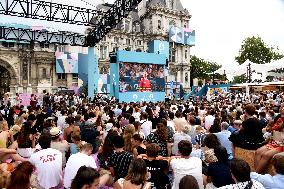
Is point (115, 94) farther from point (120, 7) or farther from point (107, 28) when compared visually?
point (120, 7)

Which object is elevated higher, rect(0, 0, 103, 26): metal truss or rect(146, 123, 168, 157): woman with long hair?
rect(0, 0, 103, 26): metal truss

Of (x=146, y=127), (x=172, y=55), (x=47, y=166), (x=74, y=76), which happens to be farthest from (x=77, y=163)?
(x=172, y=55)

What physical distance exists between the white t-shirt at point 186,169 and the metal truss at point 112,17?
17.7 meters

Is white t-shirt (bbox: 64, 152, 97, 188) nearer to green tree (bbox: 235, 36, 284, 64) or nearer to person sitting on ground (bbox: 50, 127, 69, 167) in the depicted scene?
person sitting on ground (bbox: 50, 127, 69, 167)

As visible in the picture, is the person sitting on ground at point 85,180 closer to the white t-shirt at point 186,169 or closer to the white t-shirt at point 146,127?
the white t-shirt at point 186,169

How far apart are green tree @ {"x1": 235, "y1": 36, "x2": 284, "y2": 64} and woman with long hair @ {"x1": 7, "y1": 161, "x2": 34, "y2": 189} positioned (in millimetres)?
72815

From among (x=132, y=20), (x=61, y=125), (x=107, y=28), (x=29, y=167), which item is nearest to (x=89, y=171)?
(x=29, y=167)

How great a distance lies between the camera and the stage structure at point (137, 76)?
33719mm

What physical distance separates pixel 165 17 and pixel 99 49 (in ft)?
48.4

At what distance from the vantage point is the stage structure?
3372 cm

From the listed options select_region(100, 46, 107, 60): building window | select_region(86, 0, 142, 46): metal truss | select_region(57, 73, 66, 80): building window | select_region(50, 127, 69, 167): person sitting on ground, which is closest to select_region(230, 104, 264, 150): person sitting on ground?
select_region(50, 127, 69, 167): person sitting on ground

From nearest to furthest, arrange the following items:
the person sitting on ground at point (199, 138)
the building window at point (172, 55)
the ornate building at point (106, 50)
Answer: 1. the person sitting on ground at point (199, 138)
2. the ornate building at point (106, 50)
3. the building window at point (172, 55)

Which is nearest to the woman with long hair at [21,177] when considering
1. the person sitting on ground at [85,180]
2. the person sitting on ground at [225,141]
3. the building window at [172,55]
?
the person sitting on ground at [85,180]

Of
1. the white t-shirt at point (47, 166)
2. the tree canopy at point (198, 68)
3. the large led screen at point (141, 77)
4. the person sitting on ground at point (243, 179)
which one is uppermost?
the tree canopy at point (198, 68)
